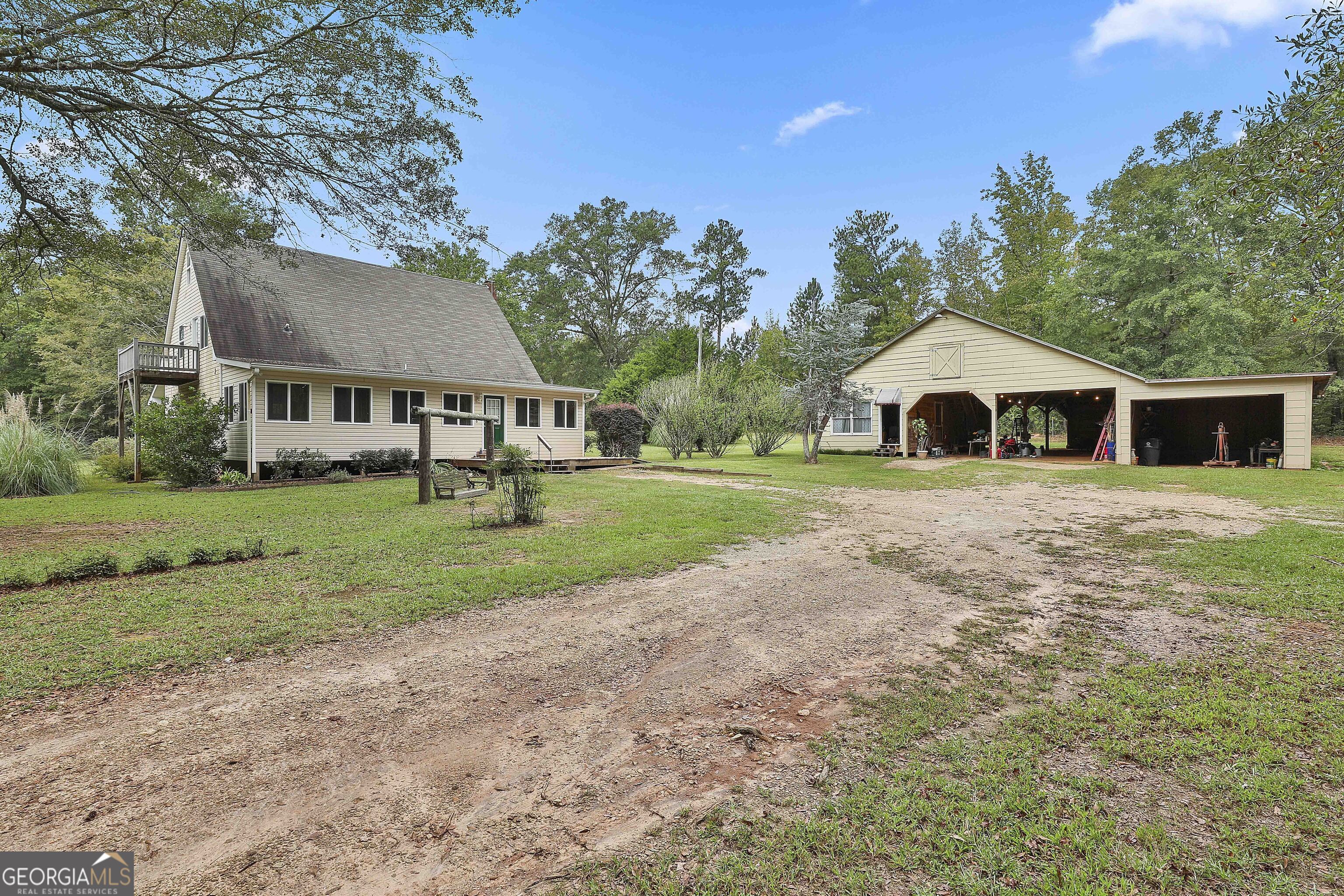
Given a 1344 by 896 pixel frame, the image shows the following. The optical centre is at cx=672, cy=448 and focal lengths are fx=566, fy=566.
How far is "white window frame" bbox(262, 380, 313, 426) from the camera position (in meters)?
15.4

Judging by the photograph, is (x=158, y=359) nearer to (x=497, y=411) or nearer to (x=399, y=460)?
(x=399, y=460)

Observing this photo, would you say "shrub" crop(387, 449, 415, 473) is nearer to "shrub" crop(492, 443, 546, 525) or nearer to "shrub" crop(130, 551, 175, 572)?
"shrub" crop(492, 443, 546, 525)

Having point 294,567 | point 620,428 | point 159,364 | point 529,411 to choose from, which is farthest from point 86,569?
point 620,428

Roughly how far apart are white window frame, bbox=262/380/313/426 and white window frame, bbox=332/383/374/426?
0.55 m

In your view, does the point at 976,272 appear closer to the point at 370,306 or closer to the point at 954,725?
the point at 370,306

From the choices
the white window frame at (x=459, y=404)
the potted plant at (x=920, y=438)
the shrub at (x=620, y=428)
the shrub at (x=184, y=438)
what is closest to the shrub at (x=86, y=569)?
the shrub at (x=184, y=438)

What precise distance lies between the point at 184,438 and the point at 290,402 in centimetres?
260

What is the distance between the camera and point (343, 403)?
16734 millimetres

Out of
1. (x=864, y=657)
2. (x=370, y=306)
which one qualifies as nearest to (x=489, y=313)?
(x=370, y=306)

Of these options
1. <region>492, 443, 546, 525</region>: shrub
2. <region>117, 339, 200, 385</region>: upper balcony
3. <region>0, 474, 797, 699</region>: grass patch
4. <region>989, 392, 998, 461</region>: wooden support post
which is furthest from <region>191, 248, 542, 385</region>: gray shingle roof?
<region>989, 392, 998, 461</region>: wooden support post

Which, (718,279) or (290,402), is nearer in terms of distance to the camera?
(290,402)

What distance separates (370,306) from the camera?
1980 centimetres

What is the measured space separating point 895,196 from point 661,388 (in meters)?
29.3

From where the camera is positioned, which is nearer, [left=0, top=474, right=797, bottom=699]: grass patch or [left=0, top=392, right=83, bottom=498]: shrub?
[left=0, top=474, right=797, bottom=699]: grass patch
